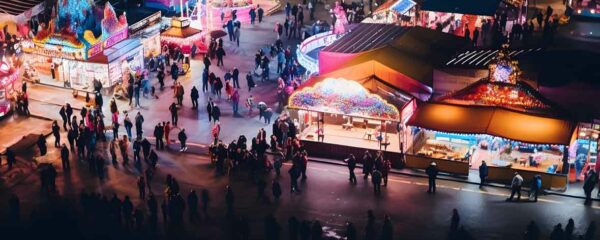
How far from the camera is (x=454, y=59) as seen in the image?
3950 cm

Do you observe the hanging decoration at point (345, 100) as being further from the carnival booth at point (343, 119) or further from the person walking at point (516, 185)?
the person walking at point (516, 185)

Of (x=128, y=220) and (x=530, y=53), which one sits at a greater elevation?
(x=530, y=53)

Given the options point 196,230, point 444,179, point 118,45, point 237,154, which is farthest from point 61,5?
point 444,179

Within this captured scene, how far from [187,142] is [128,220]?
7.97 m

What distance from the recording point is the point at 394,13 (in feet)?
167

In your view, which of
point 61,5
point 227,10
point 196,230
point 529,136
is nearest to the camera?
point 196,230

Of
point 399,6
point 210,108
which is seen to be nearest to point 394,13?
point 399,6

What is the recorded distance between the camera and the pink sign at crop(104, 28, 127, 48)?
46000mm

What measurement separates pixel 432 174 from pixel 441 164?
202 cm

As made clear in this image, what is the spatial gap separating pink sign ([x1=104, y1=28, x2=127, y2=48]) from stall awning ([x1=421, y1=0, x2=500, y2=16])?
1542 cm

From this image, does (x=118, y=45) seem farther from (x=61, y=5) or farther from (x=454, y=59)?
(x=454, y=59)

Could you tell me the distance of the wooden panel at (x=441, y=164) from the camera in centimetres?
3634

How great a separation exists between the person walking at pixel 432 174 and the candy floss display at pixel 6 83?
1971 centimetres

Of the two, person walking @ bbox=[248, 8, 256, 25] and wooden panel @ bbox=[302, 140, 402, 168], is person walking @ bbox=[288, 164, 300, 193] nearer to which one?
wooden panel @ bbox=[302, 140, 402, 168]
